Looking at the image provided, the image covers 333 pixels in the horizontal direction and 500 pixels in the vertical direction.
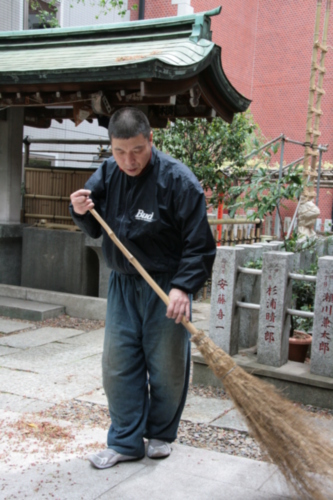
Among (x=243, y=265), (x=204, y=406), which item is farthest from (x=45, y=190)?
(x=204, y=406)

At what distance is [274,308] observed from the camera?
14.7 ft

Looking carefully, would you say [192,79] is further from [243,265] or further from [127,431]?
[127,431]

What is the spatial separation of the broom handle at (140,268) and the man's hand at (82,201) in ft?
0.12

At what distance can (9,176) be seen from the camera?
8.33 metres

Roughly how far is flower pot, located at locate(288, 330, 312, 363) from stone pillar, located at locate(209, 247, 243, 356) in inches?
22.0

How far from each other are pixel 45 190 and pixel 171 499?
6.88 metres

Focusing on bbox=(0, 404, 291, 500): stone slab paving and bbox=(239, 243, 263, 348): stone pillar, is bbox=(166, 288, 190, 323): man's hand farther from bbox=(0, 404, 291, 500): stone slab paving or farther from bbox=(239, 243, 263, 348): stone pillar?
bbox=(239, 243, 263, 348): stone pillar

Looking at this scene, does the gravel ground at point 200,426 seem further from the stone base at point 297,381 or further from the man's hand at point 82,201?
the man's hand at point 82,201

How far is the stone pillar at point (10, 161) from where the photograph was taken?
824 centimetres

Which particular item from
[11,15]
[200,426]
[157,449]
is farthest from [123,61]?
[11,15]

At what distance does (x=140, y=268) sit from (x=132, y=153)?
0.61 meters

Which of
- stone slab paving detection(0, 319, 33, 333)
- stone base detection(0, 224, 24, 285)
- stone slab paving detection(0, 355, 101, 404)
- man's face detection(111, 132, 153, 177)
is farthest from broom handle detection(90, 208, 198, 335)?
stone base detection(0, 224, 24, 285)

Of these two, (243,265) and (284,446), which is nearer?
(284,446)

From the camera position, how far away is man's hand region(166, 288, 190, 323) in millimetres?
2781
